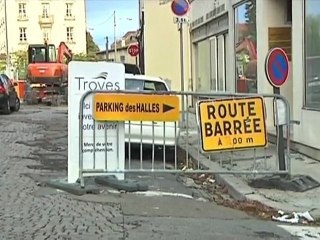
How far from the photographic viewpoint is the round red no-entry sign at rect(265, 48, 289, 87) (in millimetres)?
10070

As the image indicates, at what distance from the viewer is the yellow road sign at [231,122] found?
388 inches

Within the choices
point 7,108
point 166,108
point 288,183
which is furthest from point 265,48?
point 7,108

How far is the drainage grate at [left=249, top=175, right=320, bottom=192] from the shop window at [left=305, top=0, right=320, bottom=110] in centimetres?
239

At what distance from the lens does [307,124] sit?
12.5 m

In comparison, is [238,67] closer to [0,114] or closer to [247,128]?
[247,128]

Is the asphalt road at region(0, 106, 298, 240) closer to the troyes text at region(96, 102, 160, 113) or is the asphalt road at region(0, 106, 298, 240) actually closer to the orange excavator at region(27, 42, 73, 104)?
the troyes text at region(96, 102, 160, 113)

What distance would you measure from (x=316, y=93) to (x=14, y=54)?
7883cm

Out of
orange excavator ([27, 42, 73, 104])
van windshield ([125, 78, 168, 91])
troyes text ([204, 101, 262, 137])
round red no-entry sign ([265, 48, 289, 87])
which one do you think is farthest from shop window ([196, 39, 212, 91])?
troyes text ([204, 101, 262, 137])

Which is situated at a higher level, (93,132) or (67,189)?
(93,132)

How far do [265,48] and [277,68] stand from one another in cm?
508

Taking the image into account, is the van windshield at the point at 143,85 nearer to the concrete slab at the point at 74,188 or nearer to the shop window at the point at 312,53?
the shop window at the point at 312,53

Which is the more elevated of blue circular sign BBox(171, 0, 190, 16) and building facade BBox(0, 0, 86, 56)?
building facade BBox(0, 0, 86, 56)

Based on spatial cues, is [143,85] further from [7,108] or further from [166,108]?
[7,108]

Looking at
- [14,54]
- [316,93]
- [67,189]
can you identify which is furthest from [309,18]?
[14,54]
